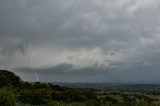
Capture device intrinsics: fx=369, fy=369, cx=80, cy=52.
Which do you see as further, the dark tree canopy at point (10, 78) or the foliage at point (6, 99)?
the dark tree canopy at point (10, 78)

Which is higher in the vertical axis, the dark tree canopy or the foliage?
the dark tree canopy

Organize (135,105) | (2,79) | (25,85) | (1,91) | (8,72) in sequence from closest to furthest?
(1,91) < (135,105) < (2,79) < (25,85) < (8,72)

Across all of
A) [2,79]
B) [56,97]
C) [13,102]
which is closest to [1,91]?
[13,102]

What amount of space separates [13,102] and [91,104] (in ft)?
91.5

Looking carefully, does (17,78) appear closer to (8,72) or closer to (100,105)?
(8,72)

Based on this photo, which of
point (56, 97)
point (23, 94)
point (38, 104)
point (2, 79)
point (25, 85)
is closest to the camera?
point (38, 104)

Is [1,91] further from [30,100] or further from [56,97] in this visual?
[56,97]

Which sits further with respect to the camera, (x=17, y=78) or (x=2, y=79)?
(x=17, y=78)

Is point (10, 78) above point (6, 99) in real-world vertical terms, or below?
above

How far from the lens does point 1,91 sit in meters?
57.6

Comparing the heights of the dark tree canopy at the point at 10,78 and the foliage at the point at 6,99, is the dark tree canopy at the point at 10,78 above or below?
above

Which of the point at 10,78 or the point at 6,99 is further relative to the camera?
the point at 10,78

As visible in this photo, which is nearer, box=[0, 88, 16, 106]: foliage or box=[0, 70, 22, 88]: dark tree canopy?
box=[0, 88, 16, 106]: foliage

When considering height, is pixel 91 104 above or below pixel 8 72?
below
